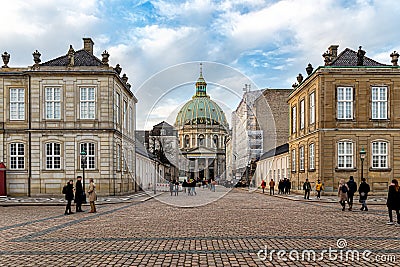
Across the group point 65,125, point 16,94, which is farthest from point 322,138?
point 16,94

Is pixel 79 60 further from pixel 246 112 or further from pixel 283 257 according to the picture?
pixel 246 112

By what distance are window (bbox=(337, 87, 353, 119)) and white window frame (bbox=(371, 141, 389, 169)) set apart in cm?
311

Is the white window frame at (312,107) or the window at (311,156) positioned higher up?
the white window frame at (312,107)

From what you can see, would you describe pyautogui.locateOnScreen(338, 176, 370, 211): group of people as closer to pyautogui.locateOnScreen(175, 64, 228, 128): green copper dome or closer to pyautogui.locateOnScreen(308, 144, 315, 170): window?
pyautogui.locateOnScreen(175, 64, 228, 128): green copper dome

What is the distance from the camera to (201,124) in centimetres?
3872

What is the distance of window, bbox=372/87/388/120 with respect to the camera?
41.8 metres

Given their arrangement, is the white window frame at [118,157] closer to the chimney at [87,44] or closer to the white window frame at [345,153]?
the chimney at [87,44]

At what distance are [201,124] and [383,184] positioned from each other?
1560 centimetres

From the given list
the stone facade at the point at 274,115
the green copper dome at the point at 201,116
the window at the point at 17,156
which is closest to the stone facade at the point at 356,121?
the green copper dome at the point at 201,116

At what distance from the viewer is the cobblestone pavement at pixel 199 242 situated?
10789 millimetres

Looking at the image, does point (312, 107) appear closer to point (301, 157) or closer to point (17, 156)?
point (301, 157)

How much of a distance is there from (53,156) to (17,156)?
297cm

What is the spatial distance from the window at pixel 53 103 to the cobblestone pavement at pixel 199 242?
21856 millimetres

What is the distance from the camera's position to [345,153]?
41844 mm
